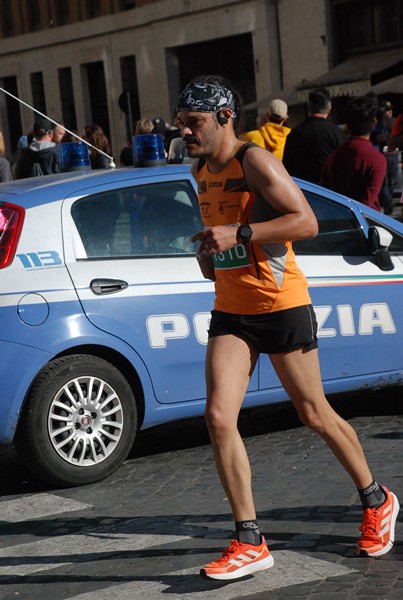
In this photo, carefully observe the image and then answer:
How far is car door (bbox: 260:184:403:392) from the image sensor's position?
6992 millimetres

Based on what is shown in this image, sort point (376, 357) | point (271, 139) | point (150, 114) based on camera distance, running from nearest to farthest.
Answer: point (376, 357) < point (271, 139) < point (150, 114)

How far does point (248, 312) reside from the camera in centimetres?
483

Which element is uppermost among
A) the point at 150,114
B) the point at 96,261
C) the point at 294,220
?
the point at 294,220

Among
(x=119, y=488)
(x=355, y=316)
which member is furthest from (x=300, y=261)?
(x=119, y=488)

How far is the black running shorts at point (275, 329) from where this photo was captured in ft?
15.8

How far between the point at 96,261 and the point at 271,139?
6034 millimetres

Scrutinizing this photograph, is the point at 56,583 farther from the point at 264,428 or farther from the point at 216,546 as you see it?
the point at 264,428

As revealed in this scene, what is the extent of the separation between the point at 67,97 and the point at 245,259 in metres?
38.5

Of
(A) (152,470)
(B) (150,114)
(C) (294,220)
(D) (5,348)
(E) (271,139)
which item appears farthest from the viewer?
(B) (150,114)

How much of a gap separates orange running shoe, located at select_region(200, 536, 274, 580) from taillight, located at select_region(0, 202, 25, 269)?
222 cm

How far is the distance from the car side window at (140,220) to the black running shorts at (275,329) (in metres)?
1.87

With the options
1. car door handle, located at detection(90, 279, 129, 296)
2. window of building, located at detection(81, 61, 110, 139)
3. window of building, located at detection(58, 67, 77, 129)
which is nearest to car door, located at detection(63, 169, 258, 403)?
car door handle, located at detection(90, 279, 129, 296)

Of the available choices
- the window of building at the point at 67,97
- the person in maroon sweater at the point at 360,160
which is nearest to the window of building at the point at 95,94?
the window of building at the point at 67,97

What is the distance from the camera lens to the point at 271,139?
12289 mm
